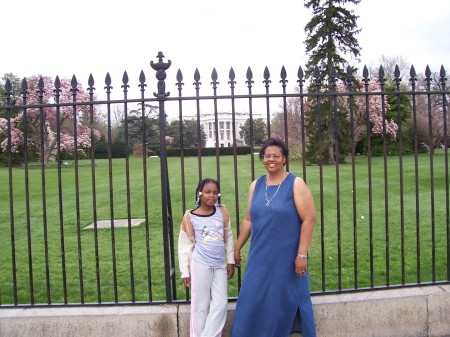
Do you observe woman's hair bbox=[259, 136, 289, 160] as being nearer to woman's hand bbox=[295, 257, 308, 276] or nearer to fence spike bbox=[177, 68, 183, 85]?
woman's hand bbox=[295, 257, 308, 276]

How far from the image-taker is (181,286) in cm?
537

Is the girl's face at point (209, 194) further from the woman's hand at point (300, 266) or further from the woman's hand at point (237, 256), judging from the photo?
the woman's hand at point (300, 266)

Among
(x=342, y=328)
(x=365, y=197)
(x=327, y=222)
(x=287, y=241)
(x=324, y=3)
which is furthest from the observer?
(x=324, y=3)

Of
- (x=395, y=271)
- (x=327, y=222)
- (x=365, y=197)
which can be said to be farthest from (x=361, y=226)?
(x=365, y=197)

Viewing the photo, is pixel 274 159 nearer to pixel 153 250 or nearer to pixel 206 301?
pixel 206 301

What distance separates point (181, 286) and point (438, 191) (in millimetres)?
10867

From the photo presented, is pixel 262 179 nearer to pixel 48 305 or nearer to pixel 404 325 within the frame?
pixel 404 325

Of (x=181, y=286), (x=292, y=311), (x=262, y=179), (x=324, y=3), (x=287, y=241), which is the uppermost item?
(x=324, y=3)

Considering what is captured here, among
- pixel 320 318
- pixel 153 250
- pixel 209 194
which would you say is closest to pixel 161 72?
pixel 209 194

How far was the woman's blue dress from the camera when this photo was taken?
10.5 ft

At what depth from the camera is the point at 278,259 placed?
3232mm

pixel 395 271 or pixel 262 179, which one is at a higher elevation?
pixel 262 179

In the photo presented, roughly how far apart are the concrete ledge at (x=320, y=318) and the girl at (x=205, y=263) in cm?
42

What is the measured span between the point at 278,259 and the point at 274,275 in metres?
0.12
